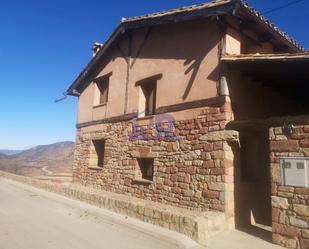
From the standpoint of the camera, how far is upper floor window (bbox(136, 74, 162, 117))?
1027 cm

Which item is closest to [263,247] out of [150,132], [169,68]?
[150,132]

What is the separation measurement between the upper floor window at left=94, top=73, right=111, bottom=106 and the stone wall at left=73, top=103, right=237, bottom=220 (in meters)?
1.66

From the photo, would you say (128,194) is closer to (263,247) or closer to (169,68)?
(169,68)

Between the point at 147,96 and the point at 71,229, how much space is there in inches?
199

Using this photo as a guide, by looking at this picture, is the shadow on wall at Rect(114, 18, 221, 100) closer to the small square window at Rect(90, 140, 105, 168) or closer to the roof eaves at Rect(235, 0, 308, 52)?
the roof eaves at Rect(235, 0, 308, 52)

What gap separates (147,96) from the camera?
10.7m

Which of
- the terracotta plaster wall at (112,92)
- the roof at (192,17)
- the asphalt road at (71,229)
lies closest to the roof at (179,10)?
the roof at (192,17)

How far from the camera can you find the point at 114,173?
11.1 meters

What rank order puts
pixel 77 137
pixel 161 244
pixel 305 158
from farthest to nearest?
pixel 77 137 → pixel 161 244 → pixel 305 158

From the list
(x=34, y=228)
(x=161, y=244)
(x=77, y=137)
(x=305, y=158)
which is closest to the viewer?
(x=305, y=158)

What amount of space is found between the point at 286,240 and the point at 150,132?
5.07 meters

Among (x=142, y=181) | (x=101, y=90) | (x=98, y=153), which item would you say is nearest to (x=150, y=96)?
(x=142, y=181)

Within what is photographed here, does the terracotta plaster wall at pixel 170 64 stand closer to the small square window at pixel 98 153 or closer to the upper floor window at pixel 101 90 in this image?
the upper floor window at pixel 101 90

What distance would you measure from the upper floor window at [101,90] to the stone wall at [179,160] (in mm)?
Result: 1661
